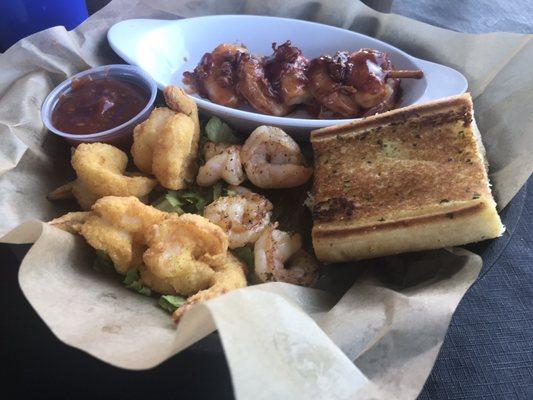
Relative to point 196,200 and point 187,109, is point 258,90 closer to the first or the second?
point 187,109

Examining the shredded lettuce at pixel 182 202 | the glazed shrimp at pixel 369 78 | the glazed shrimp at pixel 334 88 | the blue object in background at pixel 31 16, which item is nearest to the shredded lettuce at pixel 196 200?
the shredded lettuce at pixel 182 202

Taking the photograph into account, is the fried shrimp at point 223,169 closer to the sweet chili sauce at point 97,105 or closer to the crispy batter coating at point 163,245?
the crispy batter coating at point 163,245

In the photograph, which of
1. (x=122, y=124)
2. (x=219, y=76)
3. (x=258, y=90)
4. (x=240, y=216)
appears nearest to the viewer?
(x=240, y=216)

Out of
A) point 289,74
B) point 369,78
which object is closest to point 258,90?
point 289,74

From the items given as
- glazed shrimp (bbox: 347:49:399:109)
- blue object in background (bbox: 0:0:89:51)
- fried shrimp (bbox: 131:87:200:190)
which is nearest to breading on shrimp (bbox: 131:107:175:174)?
fried shrimp (bbox: 131:87:200:190)

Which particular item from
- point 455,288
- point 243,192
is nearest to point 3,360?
point 243,192

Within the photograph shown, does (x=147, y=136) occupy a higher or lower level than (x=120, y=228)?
higher

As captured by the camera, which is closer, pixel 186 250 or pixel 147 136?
pixel 186 250
